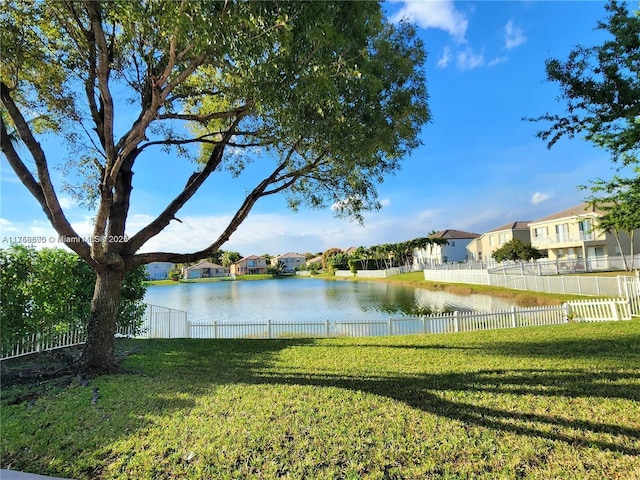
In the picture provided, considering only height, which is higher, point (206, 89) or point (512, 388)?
point (206, 89)

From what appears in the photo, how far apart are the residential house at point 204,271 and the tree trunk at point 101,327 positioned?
85.5 metres

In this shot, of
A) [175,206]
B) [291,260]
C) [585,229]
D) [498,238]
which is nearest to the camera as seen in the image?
[175,206]

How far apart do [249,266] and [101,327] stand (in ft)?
295

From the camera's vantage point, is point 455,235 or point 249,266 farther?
point 249,266

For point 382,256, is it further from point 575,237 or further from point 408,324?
Answer: point 408,324

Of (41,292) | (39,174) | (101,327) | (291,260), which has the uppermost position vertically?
(291,260)

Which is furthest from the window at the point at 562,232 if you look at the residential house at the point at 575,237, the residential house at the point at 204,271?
the residential house at the point at 204,271

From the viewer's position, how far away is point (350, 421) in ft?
12.6

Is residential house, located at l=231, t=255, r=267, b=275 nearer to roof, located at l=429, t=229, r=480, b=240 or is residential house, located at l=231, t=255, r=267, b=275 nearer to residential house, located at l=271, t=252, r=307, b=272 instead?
residential house, located at l=271, t=252, r=307, b=272

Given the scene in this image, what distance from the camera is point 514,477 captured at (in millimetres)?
2760

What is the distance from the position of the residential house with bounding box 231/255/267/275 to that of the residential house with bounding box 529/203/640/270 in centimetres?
7175

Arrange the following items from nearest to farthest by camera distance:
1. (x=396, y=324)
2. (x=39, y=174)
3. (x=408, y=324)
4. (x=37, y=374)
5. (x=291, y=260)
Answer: (x=39, y=174), (x=37, y=374), (x=396, y=324), (x=408, y=324), (x=291, y=260)

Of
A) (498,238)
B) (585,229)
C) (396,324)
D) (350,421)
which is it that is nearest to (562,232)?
(585,229)

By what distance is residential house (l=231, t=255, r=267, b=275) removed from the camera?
93.8 metres
